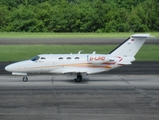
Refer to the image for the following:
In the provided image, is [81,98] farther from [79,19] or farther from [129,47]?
[79,19]

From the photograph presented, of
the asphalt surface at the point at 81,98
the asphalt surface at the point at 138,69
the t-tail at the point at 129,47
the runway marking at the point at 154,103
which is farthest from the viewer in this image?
the asphalt surface at the point at 138,69

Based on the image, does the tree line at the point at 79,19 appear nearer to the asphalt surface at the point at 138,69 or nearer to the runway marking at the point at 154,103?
the asphalt surface at the point at 138,69

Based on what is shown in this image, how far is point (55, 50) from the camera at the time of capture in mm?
53781

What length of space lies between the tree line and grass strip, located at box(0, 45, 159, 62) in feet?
107

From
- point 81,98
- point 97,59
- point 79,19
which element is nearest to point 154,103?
point 81,98

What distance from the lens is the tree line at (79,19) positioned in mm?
90938

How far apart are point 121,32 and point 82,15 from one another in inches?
356

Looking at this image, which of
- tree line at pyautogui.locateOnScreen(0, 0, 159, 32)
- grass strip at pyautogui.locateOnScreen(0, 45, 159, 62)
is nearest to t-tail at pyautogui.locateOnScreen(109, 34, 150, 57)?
grass strip at pyautogui.locateOnScreen(0, 45, 159, 62)

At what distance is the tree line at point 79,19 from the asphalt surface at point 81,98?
57.0 meters

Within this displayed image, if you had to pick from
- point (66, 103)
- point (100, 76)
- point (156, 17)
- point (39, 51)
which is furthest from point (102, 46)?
point (156, 17)

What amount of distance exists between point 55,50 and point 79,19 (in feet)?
129

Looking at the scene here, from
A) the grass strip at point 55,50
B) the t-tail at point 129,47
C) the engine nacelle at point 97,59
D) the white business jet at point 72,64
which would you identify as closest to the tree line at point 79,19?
the grass strip at point 55,50

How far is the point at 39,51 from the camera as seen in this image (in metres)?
52.6

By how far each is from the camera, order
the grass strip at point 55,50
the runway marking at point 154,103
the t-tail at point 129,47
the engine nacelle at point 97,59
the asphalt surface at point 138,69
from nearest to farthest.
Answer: the runway marking at point 154,103 < the engine nacelle at point 97,59 < the t-tail at point 129,47 < the asphalt surface at point 138,69 < the grass strip at point 55,50
